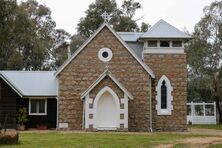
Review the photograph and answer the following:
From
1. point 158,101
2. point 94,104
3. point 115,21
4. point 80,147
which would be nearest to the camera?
point 80,147

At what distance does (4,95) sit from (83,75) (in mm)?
6280

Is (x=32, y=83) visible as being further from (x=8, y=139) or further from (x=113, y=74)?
(x=8, y=139)

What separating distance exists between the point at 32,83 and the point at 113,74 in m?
7.12

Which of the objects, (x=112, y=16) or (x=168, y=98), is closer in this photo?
(x=168, y=98)

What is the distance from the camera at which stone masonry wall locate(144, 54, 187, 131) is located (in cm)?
3519

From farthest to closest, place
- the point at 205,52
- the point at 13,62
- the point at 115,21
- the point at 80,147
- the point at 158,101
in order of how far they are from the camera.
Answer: the point at 115,21
the point at 13,62
the point at 205,52
the point at 158,101
the point at 80,147

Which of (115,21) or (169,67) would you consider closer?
(169,67)

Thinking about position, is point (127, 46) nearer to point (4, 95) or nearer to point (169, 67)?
point (169, 67)

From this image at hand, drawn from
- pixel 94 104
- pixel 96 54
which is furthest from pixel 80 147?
pixel 96 54

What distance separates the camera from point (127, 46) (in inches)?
1359

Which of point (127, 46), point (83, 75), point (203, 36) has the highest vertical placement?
point (203, 36)

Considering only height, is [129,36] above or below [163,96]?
above

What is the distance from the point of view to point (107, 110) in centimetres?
3369

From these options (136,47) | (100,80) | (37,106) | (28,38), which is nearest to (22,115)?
(37,106)
